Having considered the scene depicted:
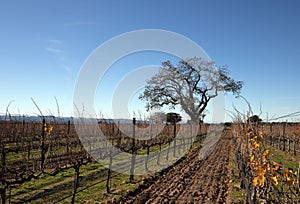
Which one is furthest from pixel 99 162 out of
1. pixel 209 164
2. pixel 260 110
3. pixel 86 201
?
pixel 260 110

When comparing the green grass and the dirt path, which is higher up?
the dirt path

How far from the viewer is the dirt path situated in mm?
6320

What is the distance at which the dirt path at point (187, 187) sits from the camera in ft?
20.7

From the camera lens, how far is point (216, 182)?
26.7 ft

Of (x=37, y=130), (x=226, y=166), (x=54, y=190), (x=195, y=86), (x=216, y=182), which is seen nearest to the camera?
(x=54, y=190)

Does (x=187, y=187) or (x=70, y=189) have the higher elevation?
(x=187, y=187)

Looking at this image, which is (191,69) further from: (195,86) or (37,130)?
(37,130)

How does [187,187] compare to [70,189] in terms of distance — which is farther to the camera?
[187,187]

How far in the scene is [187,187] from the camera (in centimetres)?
747

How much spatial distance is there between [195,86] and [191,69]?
6.67 ft

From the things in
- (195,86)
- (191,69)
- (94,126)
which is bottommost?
(94,126)

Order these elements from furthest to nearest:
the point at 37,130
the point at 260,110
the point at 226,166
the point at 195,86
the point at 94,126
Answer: the point at 195,86 → the point at 37,130 → the point at 94,126 → the point at 226,166 → the point at 260,110

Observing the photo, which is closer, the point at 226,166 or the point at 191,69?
the point at 226,166

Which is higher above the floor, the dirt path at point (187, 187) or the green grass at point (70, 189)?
the dirt path at point (187, 187)
